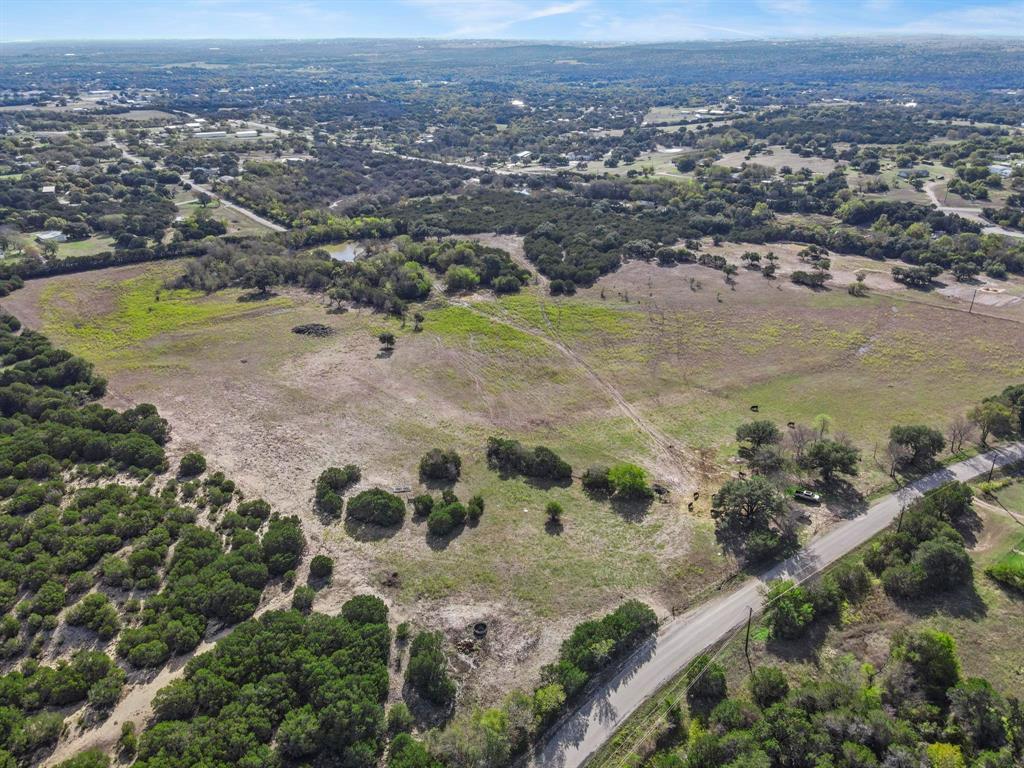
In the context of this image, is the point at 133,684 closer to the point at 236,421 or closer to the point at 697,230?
the point at 236,421

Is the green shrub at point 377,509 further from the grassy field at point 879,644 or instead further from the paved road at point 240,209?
the paved road at point 240,209

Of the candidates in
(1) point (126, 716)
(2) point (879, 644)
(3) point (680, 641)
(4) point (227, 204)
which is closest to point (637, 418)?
(3) point (680, 641)

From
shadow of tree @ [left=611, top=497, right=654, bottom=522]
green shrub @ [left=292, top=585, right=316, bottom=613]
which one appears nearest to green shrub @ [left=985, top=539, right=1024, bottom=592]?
shadow of tree @ [left=611, top=497, right=654, bottom=522]

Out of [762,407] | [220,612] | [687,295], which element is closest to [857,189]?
[687,295]

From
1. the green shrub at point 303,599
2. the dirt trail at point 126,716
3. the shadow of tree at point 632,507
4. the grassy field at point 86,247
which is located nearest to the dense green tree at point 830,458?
the shadow of tree at point 632,507

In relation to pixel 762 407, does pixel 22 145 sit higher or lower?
higher

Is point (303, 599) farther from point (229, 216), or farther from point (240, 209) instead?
point (240, 209)
